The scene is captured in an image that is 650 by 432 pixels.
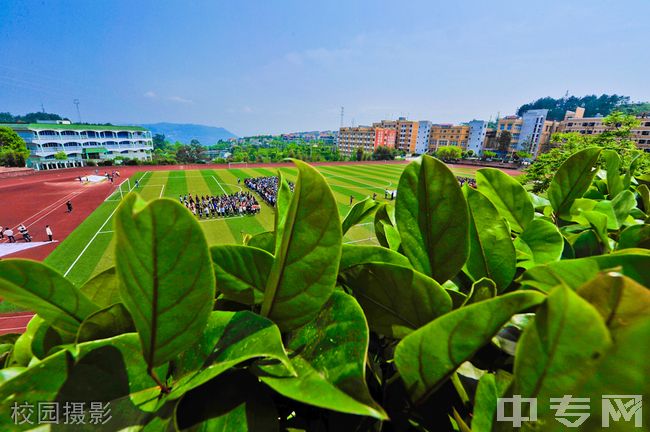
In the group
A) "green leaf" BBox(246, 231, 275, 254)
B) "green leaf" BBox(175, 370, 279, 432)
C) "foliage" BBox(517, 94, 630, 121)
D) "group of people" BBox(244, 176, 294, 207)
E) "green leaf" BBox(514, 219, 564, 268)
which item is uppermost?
"foliage" BBox(517, 94, 630, 121)

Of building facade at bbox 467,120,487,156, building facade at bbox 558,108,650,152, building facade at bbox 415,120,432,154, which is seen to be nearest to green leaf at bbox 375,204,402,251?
building facade at bbox 558,108,650,152

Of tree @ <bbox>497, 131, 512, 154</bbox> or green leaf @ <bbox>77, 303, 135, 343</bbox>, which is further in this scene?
tree @ <bbox>497, 131, 512, 154</bbox>

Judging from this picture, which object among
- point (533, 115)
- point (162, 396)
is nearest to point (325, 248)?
point (162, 396)

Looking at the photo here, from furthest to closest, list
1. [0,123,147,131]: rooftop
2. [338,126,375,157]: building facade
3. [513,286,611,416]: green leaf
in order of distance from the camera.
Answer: [338,126,375,157]: building facade, [0,123,147,131]: rooftop, [513,286,611,416]: green leaf

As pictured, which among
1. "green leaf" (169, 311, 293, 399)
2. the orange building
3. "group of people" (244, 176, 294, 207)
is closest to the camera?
"green leaf" (169, 311, 293, 399)

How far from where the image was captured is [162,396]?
0.47 metres

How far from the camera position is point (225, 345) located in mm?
465

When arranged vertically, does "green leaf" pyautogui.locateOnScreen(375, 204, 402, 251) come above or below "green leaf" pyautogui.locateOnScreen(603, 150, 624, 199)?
below

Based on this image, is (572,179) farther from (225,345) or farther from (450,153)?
(450,153)

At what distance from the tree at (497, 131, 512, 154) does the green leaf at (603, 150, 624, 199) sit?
70875 mm

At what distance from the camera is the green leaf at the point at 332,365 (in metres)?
0.33

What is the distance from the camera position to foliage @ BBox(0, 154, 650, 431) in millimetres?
306

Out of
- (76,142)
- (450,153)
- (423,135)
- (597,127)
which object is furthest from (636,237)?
(423,135)

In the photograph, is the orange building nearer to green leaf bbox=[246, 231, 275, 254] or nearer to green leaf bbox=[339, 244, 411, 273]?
green leaf bbox=[246, 231, 275, 254]
